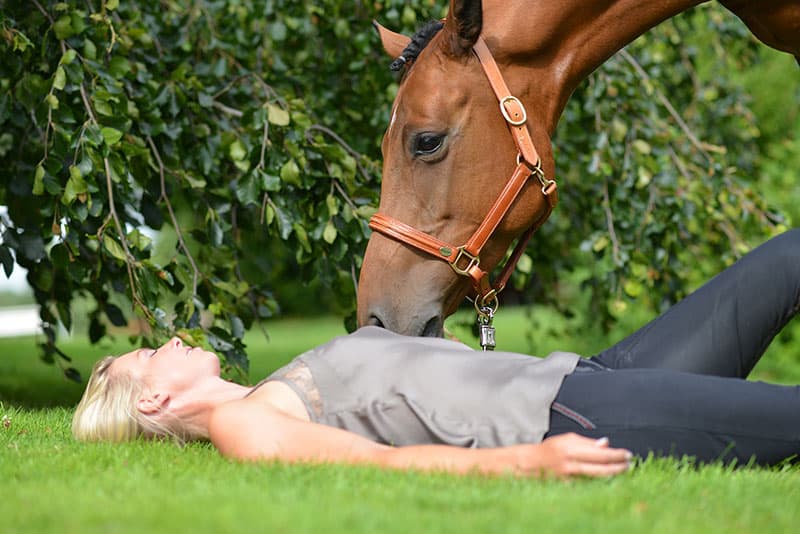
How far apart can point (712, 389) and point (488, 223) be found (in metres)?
0.91

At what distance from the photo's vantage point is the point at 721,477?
2.18 metres

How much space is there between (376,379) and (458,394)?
0.69ft

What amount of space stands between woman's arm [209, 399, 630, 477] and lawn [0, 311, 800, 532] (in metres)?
0.05

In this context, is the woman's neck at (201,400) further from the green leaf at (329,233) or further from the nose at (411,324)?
the green leaf at (329,233)

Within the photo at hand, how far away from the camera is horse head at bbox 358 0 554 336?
289cm

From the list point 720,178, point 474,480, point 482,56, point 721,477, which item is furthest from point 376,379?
point 720,178

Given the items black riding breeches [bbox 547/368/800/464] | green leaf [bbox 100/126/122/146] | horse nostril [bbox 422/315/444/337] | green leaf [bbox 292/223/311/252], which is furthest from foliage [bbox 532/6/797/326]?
black riding breeches [bbox 547/368/800/464]

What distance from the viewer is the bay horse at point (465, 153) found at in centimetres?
286

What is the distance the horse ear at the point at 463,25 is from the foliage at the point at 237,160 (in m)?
1.20

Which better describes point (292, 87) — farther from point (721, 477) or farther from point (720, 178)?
point (721, 477)

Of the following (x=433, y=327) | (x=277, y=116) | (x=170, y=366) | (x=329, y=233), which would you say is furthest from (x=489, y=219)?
(x=277, y=116)

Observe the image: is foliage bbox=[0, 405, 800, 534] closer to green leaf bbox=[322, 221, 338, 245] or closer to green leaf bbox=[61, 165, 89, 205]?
green leaf bbox=[61, 165, 89, 205]

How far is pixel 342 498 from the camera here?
1909mm

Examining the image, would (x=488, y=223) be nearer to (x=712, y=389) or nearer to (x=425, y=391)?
(x=425, y=391)
